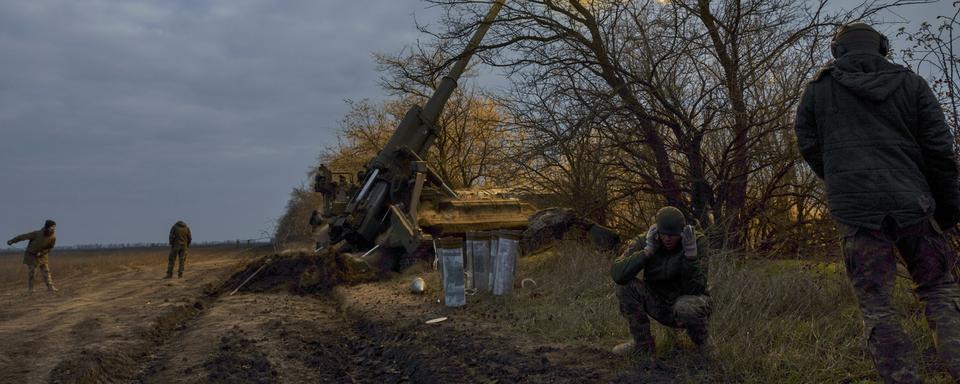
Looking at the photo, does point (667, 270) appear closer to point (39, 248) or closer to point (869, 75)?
Answer: point (869, 75)

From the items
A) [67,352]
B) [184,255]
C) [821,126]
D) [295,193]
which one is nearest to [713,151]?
[821,126]

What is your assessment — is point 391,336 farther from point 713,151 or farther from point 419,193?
point 419,193

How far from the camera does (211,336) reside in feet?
27.0

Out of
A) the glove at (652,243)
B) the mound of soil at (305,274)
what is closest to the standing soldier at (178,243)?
the mound of soil at (305,274)

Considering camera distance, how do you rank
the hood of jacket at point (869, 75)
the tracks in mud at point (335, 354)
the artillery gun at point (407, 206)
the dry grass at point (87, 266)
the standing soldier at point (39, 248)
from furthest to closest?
the dry grass at point (87, 266)
the standing soldier at point (39, 248)
the artillery gun at point (407, 206)
the tracks in mud at point (335, 354)
the hood of jacket at point (869, 75)

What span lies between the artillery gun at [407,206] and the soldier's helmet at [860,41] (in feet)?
35.6

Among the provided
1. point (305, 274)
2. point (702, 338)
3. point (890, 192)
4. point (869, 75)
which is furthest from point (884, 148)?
point (305, 274)

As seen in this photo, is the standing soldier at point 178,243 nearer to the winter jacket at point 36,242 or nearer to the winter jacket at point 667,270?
the winter jacket at point 36,242

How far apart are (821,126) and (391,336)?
16.3 feet

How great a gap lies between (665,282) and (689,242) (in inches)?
21.2

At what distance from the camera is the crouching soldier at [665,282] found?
16.3 ft

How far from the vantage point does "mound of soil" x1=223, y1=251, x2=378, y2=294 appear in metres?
13.6

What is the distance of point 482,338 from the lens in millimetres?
6691

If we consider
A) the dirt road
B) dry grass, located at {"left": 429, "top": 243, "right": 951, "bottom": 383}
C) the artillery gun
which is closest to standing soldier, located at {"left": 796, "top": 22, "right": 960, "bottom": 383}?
dry grass, located at {"left": 429, "top": 243, "right": 951, "bottom": 383}
